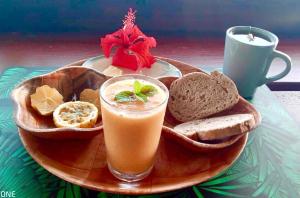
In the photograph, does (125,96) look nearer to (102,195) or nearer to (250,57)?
(102,195)

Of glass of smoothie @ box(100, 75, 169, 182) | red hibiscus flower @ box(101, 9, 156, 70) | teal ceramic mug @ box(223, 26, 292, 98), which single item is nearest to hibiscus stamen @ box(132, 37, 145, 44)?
red hibiscus flower @ box(101, 9, 156, 70)

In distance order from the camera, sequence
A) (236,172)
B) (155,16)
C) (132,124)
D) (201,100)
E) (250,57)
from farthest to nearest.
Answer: (155,16)
(250,57)
(201,100)
(236,172)
(132,124)

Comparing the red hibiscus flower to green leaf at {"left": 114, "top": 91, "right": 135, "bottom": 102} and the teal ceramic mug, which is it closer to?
the teal ceramic mug

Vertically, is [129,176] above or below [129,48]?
below

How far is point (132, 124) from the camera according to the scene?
1.91 feet

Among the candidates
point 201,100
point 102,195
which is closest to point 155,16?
point 201,100

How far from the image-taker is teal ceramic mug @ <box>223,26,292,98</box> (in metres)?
0.90

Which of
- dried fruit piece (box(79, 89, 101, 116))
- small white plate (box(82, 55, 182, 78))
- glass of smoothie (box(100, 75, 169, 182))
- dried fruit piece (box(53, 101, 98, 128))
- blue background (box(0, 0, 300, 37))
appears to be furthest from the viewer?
blue background (box(0, 0, 300, 37))

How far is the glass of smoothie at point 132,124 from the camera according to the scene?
0.58 m

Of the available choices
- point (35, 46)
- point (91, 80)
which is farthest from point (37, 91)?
point (35, 46)

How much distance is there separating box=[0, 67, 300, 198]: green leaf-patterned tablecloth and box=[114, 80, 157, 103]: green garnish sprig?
0.18 meters

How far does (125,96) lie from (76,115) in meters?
0.18

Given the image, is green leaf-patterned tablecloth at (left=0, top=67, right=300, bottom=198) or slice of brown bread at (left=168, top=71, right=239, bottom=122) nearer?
green leaf-patterned tablecloth at (left=0, top=67, right=300, bottom=198)

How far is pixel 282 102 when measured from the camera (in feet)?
3.33
